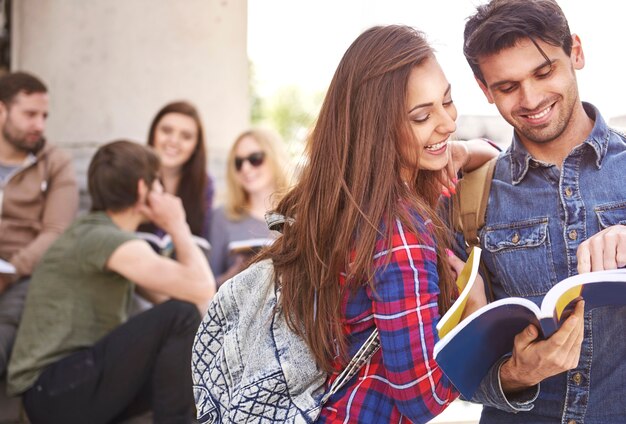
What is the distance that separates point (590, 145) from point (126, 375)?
105 inches

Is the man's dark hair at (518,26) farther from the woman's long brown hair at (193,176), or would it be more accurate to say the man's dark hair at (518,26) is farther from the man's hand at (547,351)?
the woman's long brown hair at (193,176)

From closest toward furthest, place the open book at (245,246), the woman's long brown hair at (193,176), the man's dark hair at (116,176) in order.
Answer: the man's dark hair at (116,176) → the open book at (245,246) → the woman's long brown hair at (193,176)

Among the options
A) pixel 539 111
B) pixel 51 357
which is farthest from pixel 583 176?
pixel 51 357

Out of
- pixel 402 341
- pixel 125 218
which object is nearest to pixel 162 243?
pixel 125 218

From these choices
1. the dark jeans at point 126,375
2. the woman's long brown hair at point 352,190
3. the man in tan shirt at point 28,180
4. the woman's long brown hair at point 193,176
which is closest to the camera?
the woman's long brown hair at point 352,190

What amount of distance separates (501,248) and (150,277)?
2.37 metres

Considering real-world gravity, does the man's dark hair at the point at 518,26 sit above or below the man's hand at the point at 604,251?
above

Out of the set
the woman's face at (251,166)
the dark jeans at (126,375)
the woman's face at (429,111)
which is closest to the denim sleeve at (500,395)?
the woman's face at (429,111)

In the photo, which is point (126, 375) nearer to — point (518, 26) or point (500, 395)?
point (500, 395)

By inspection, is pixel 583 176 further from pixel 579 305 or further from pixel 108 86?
→ pixel 108 86

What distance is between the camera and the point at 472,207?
253cm

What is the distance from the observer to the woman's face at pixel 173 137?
5785 mm

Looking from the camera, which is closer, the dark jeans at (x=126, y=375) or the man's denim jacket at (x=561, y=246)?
the man's denim jacket at (x=561, y=246)

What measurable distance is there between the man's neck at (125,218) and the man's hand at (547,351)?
295 cm
